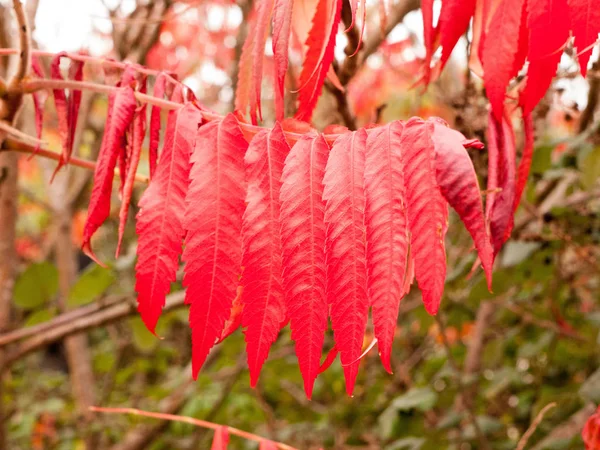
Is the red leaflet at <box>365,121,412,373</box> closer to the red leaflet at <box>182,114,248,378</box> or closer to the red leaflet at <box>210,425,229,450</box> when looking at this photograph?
the red leaflet at <box>182,114,248,378</box>

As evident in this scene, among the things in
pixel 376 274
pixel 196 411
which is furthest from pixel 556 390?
pixel 376 274

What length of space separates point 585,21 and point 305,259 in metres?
0.37

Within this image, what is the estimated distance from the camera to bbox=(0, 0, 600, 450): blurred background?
159cm

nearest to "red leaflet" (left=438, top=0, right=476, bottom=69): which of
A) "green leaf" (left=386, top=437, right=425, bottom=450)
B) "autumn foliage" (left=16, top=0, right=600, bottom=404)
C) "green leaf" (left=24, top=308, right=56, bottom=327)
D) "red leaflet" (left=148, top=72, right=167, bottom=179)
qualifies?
"autumn foliage" (left=16, top=0, right=600, bottom=404)

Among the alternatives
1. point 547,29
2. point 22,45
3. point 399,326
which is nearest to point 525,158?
point 547,29

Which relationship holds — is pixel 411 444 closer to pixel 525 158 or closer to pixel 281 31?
pixel 525 158

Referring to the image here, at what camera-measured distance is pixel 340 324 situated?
0.61 meters

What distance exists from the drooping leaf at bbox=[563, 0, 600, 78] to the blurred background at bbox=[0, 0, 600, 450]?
33cm

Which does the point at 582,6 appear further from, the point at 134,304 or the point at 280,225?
the point at 134,304

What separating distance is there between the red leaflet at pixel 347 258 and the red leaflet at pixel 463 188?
0.26 feet

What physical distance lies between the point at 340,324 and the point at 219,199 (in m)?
0.17

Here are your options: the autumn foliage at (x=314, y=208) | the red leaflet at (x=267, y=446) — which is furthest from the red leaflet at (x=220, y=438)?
the autumn foliage at (x=314, y=208)

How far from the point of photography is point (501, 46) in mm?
728

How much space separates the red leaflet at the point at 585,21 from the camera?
2.21ft
